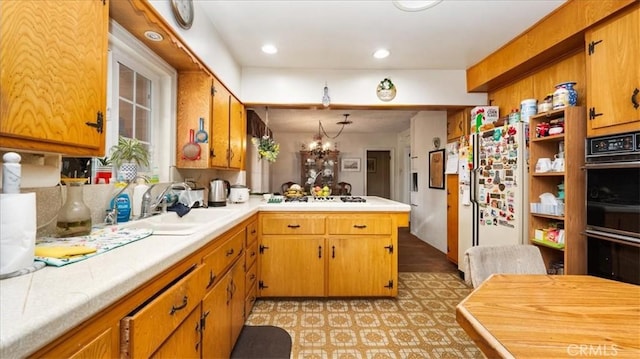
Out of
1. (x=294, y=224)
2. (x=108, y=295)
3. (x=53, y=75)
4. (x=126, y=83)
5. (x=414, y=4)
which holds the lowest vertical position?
(x=294, y=224)

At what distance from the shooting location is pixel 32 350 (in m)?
0.47

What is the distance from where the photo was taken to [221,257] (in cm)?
144

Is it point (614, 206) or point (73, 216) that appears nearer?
point (73, 216)

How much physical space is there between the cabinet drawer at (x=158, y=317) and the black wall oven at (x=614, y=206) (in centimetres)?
238

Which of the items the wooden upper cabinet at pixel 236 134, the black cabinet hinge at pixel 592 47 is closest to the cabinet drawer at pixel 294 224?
the wooden upper cabinet at pixel 236 134

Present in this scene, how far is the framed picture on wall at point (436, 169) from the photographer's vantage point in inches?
167

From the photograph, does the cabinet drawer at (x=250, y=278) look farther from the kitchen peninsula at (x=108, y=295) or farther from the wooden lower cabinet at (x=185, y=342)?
the wooden lower cabinet at (x=185, y=342)

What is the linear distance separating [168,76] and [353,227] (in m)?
1.97

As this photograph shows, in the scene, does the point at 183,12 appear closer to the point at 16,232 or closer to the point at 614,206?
the point at 16,232

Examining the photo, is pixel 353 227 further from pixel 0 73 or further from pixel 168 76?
pixel 0 73

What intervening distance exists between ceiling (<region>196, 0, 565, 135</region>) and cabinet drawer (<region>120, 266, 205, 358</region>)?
194cm

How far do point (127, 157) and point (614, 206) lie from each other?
120 inches

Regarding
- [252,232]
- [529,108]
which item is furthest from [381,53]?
[252,232]

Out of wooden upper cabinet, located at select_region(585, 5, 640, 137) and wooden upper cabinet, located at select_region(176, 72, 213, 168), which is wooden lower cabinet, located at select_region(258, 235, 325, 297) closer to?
wooden upper cabinet, located at select_region(176, 72, 213, 168)
